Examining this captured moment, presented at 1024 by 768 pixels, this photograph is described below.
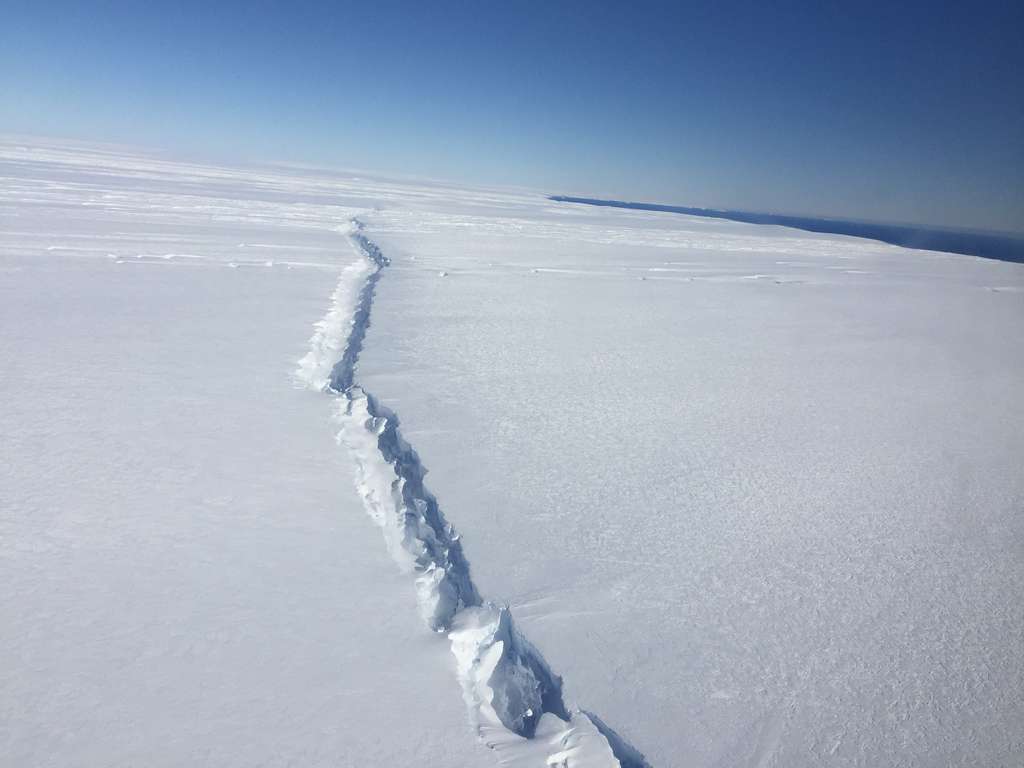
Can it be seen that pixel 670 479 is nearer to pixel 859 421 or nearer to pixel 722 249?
pixel 859 421

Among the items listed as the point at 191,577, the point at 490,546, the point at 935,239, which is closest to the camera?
the point at 191,577

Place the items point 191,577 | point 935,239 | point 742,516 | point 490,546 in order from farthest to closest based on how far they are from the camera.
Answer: point 935,239 < point 742,516 < point 490,546 < point 191,577

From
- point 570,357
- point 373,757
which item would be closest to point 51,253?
point 570,357

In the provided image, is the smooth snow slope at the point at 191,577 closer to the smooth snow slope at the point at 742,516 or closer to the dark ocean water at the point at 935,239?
the smooth snow slope at the point at 742,516

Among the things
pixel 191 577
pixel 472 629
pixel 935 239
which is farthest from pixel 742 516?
pixel 935 239

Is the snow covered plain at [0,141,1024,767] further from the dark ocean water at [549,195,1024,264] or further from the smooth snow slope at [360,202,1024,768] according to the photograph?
the dark ocean water at [549,195,1024,264]

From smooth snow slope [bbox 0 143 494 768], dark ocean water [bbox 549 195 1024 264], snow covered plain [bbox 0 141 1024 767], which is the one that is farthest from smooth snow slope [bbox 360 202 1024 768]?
dark ocean water [bbox 549 195 1024 264]

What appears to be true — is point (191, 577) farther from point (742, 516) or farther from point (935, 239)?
point (935, 239)

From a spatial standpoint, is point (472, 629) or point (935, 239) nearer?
point (472, 629)
